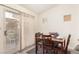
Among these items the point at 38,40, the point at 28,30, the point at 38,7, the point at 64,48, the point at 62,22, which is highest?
the point at 38,7

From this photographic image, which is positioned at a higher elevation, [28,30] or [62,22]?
[62,22]

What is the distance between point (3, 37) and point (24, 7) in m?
0.49

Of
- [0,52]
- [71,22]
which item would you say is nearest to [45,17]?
[71,22]

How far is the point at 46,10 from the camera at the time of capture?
1.42 m

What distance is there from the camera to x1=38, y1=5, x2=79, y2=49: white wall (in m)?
1.38

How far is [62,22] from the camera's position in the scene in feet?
4.70

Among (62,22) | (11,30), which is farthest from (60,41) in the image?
(11,30)

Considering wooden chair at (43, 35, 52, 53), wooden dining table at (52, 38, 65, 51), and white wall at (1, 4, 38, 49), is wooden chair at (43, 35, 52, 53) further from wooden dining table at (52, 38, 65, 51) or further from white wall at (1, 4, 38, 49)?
white wall at (1, 4, 38, 49)

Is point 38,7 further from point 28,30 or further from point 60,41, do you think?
point 60,41

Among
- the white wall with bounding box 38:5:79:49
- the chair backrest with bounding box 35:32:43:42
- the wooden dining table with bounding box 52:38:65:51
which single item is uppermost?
the white wall with bounding box 38:5:79:49

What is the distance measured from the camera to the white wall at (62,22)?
1384 millimetres

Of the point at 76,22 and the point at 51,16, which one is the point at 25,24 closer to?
the point at 51,16

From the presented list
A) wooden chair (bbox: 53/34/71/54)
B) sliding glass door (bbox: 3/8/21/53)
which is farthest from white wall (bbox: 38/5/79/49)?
sliding glass door (bbox: 3/8/21/53)

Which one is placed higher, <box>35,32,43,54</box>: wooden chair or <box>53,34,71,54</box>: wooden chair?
<box>35,32,43,54</box>: wooden chair
